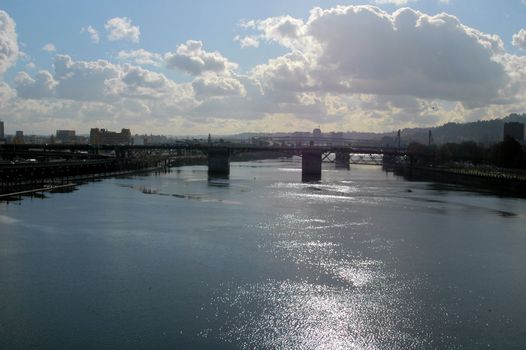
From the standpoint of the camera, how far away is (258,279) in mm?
21516

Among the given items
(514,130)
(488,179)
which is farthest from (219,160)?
(514,130)

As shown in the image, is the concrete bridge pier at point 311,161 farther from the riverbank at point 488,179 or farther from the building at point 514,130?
the building at point 514,130

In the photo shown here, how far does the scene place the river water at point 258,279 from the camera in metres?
15.9

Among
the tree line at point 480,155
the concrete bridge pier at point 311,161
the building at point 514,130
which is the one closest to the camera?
the tree line at point 480,155

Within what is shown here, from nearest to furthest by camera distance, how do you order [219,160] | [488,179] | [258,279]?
[258,279], [488,179], [219,160]

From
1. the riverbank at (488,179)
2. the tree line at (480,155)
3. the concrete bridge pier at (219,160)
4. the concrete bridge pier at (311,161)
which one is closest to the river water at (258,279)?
the riverbank at (488,179)

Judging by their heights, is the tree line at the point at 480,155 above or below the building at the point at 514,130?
below

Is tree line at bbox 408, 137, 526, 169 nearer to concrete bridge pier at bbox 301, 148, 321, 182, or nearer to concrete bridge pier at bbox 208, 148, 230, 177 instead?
concrete bridge pier at bbox 301, 148, 321, 182

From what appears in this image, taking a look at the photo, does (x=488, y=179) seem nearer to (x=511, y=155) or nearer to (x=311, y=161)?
(x=511, y=155)

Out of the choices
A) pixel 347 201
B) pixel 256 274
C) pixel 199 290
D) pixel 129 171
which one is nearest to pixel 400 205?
pixel 347 201

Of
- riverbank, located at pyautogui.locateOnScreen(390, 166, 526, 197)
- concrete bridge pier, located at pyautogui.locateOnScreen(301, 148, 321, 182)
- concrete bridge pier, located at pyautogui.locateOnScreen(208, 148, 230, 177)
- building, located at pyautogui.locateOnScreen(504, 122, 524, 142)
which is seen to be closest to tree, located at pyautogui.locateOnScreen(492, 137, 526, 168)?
riverbank, located at pyautogui.locateOnScreen(390, 166, 526, 197)

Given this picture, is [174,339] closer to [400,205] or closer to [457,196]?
[400,205]

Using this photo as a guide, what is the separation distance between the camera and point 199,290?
19859mm

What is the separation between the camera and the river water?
1588 cm
